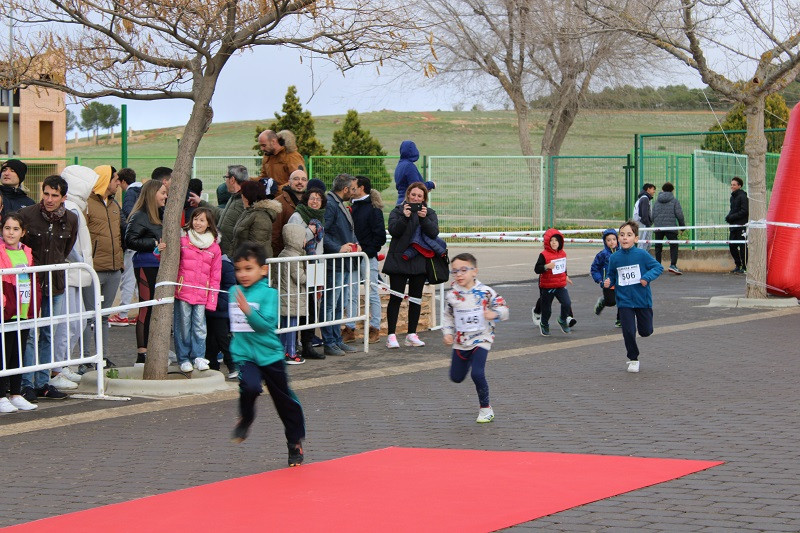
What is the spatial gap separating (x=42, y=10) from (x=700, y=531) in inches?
300

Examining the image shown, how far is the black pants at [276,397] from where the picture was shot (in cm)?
812

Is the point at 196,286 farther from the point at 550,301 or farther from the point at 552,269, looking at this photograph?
the point at 552,269

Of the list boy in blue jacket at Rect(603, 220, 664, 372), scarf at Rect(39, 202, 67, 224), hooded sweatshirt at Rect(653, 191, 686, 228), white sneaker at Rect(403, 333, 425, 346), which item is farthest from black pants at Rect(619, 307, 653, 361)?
hooded sweatshirt at Rect(653, 191, 686, 228)

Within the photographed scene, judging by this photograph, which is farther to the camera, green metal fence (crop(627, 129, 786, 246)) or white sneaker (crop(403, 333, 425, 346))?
green metal fence (crop(627, 129, 786, 246))

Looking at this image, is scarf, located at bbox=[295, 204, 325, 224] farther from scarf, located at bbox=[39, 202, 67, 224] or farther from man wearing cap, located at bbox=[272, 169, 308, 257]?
scarf, located at bbox=[39, 202, 67, 224]

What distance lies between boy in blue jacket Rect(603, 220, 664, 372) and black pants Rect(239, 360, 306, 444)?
5120 millimetres

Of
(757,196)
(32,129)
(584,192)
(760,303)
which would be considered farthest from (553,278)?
(32,129)

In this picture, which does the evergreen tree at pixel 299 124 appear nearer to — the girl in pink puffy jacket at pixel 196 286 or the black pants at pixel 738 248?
the black pants at pixel 738 248

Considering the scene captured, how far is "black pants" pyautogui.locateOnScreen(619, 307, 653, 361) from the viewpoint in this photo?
12195mm

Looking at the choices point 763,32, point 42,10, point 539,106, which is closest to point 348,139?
point 539,106

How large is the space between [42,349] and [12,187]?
1.85 meters

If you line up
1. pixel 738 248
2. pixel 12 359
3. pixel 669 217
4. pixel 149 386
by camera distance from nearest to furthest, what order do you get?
1. pixel 12 359
2. pixel 149 386
3. pixel 738 248
4. pixel 669 217

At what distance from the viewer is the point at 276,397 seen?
323 inches

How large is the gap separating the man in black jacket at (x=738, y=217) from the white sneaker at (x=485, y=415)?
1600 centimetres
